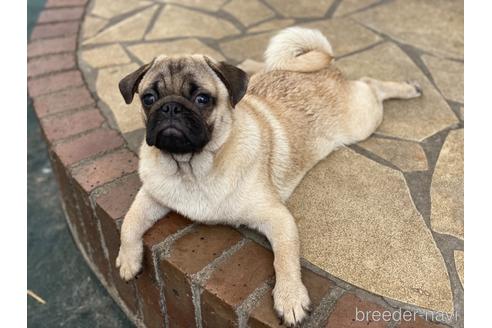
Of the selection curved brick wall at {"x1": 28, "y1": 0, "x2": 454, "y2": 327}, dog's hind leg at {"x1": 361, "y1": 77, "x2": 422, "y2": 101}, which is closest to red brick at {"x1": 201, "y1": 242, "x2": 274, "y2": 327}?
curved brick wall at {"x1": 28, "y1": 0, "x2": 454, "y2": 327}

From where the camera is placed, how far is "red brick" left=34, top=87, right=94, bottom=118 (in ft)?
9.49

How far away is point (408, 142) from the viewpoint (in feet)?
8.91

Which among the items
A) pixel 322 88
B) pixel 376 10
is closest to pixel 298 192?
pixel 322 88

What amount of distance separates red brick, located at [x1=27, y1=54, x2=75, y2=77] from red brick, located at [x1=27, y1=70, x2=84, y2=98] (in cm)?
8

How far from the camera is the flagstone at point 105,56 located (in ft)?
11.3

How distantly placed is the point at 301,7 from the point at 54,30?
6.83ft

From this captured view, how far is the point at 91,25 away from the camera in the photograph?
398cm

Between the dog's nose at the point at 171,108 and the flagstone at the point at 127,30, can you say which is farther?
the flagstone at the point at 127,30

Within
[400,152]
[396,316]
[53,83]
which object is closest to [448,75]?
[400,152]

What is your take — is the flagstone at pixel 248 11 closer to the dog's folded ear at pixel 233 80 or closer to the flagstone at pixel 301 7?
the flagstone at pixel 301 7

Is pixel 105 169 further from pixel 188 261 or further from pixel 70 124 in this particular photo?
pixel 188 261

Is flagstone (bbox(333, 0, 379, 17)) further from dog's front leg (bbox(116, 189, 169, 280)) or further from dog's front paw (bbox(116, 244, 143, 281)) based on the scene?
dog's front paw (bbox(116, 244, 143, 281))

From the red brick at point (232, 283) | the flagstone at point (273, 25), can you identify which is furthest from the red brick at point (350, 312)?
the flagstone at point (273, 25)

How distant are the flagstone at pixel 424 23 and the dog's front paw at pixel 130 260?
266 centimetres
